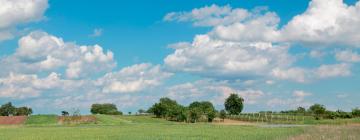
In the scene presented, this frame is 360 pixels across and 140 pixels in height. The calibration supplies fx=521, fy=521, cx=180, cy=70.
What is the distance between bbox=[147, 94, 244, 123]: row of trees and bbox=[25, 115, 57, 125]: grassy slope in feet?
106

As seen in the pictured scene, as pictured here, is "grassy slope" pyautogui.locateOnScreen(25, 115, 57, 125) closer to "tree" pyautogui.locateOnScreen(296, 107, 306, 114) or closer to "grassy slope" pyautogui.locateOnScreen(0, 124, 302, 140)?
"grassy slope" pyautogui.locateOnScreen(0, 124, 302, 140)

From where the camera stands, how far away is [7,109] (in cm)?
18688

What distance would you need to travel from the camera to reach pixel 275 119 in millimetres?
135000

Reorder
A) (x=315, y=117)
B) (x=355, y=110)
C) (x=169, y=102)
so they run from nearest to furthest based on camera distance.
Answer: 1. (x=355, y=110)
2. (x=315, y=117)
3. (x=169, y=102)

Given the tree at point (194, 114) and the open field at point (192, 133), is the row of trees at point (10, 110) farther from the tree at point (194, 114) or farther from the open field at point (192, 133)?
the open field at point (192, 133)

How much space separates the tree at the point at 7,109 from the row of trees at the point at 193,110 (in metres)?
56.4

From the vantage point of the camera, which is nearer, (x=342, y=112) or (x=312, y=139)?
(x=312, y=139)

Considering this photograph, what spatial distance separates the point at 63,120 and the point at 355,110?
70988 millimetres

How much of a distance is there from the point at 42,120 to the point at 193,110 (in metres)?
38.8

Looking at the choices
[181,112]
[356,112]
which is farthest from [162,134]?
[181,112]

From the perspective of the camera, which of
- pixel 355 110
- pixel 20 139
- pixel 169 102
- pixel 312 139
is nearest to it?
pixel 312 139

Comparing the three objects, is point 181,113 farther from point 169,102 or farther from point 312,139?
point 312,139

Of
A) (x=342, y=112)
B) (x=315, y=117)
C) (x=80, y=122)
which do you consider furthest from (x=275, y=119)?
(x=80, y=122)

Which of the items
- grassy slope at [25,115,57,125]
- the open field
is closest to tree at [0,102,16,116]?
grassy slope at [25,115,57,125]
